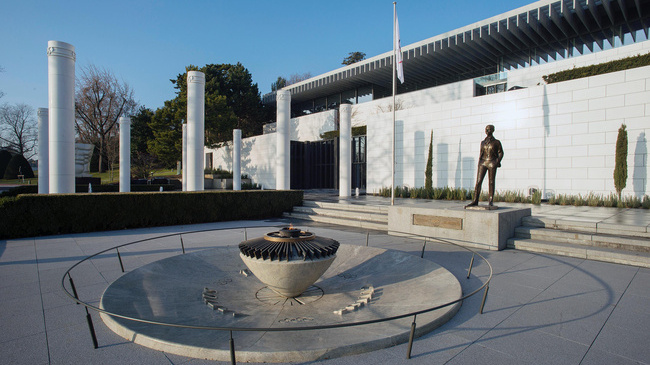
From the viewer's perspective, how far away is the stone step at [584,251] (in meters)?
7.60

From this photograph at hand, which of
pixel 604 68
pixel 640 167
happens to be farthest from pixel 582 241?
pixel 604 68

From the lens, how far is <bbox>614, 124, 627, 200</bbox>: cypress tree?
14.7 m

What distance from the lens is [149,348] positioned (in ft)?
12.7

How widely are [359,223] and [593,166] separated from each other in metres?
11.5

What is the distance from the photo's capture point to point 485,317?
478cm

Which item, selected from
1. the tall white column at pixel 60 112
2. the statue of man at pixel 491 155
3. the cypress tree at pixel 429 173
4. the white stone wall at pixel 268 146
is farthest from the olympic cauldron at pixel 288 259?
the white stone wall at pixel 268 146

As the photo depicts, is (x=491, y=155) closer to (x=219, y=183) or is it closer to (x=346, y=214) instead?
(x=346, y=214)

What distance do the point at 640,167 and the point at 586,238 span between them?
9034 mm

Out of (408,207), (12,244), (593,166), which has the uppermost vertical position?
(593,166)

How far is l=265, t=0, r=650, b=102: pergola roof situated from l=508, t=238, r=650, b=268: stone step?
2063 cm

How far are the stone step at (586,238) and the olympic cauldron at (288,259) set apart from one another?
7.41 meters

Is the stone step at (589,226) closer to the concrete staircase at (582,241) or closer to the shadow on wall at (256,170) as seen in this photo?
the concrete staircase at (582,241)

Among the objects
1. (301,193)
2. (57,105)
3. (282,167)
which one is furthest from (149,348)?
(282,167)

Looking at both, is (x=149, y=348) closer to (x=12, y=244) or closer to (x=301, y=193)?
(x=12, y=244)
